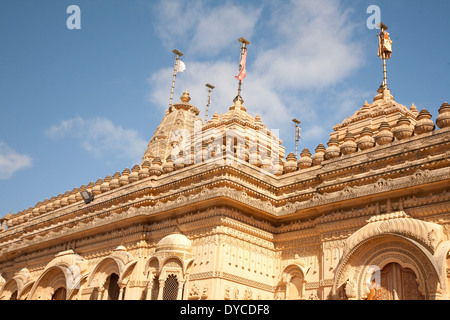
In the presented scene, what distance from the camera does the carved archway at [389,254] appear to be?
13.7 metres

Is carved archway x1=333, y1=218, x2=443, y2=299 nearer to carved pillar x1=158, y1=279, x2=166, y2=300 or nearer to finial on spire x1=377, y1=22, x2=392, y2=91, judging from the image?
carved pillar x1=158, y1=279, x2=166, y2=300

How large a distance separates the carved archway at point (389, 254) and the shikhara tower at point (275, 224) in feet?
0.11

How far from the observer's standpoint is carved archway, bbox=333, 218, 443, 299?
13.7 metres

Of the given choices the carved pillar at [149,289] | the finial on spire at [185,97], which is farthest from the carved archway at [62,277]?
the finial on spire at [185,97]

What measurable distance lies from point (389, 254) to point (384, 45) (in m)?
→ 16.0

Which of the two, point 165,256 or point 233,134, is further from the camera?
point 233,134

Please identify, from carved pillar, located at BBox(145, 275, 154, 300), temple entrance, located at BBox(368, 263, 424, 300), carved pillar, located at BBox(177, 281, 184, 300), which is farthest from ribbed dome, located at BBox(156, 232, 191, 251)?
temple entrance, located at BBox(368, 263, 424, 300)

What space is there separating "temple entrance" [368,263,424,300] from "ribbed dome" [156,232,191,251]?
22.4 ft

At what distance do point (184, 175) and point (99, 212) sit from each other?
19.1ft

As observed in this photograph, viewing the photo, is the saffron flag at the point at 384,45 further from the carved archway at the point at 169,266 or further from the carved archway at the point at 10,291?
the carved archway at the point at 10,291

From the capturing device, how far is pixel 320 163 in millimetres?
19953

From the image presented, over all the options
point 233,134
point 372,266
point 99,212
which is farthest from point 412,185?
point 99,212

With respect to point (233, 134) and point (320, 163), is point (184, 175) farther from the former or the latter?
point (320, 163)
